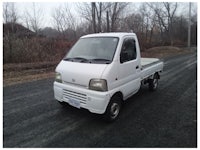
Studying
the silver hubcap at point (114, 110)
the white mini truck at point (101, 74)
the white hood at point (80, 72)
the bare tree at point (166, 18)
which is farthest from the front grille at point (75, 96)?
the bare tree at point (166, 18)

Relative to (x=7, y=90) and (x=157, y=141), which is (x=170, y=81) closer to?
(x=157, y=141)

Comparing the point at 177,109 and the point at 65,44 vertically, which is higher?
the point at 65,44

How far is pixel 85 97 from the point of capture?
3.53 m

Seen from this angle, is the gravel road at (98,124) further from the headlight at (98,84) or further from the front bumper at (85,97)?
the headlight at (98,84)

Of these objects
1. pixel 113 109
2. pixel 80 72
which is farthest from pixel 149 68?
pixel 80 72

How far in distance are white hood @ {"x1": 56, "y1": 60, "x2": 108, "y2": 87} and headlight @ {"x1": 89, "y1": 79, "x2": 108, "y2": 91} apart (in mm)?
84

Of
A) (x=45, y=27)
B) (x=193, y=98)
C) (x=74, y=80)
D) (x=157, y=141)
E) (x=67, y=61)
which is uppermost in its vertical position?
(x=45, y=27)

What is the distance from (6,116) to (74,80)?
71.5 inches

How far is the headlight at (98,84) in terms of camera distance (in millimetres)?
3395

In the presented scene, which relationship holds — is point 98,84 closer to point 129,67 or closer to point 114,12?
point 129,67

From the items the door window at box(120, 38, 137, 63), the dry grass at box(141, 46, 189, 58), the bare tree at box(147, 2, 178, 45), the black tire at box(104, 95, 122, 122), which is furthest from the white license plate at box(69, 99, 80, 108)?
the bare tree at box(147, 2, 178, 45)

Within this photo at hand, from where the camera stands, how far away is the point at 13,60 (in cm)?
1169

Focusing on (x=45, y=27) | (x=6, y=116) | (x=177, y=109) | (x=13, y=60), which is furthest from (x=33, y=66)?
(x=45, y=27)

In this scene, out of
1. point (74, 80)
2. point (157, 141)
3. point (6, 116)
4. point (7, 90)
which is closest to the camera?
point (157, 141)
